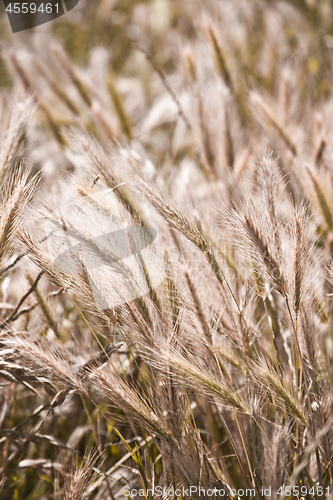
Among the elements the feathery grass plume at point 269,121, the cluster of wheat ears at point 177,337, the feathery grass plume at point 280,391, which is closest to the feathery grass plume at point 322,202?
the cluster of wheat ears at point 177,337

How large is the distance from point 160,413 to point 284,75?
129 centimetres

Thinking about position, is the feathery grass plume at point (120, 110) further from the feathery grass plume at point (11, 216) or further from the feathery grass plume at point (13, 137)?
the feathery grass plume at point (11, 216)

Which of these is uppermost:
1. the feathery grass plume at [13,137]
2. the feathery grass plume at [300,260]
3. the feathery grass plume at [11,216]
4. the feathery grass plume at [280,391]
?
the feathery grass plume at [13,137]

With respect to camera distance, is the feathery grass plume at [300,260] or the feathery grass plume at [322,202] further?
the feathery grass plume at [322,202]

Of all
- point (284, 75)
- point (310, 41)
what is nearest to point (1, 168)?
point (284, 75)

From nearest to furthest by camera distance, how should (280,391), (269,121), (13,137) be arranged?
1. (280,391)
2. (13,137)
3. (269,121)

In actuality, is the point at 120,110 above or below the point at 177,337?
above

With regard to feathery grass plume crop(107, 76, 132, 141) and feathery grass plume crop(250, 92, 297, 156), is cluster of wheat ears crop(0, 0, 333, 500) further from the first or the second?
feathery grass plume crop(107, 76, 132, 141)

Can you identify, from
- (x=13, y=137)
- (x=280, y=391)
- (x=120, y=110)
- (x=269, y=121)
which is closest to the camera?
(x=280, y=391)

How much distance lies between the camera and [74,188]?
646 millimetres

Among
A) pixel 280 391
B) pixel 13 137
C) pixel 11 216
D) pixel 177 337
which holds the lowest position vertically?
pixel 280 391

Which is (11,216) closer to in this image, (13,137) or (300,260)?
(13,137)

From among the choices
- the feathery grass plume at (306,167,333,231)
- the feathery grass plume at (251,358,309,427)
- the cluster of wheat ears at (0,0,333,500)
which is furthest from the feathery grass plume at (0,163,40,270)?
the feathery grass plume at (306,167,333,231)

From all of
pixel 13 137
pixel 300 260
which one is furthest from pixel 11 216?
pixel 300 260
